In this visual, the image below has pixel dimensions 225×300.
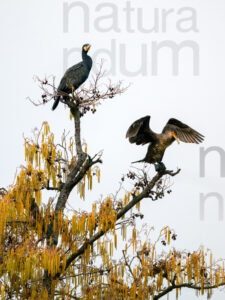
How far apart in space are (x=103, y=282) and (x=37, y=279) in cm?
118

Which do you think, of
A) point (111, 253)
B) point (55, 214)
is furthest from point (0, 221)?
point (111, 253)

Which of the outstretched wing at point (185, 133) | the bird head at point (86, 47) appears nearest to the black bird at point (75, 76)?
the bird head at point (86, 47)

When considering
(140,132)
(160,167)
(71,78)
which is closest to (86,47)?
(71,78)

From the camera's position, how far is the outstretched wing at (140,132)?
30.5 ft

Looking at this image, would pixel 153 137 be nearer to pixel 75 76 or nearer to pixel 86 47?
pixel 75 76

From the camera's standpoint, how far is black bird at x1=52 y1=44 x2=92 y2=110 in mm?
10000

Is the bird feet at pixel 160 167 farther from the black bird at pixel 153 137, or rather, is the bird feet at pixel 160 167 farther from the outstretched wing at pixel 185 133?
the outstretched wing at pixel 185 133

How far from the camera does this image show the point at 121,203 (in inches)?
335

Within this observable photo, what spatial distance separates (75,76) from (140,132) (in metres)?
1.76

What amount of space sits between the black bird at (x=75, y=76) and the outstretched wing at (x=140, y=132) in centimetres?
123

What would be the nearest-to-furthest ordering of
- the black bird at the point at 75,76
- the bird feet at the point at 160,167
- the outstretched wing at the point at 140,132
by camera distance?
the bird feet at the point at 160,167 → the outstretched wing at the point at 140,132 → the black bird at the point at 75,76

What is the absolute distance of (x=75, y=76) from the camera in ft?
33.9

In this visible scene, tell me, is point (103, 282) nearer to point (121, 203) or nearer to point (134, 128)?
point (121, 203)

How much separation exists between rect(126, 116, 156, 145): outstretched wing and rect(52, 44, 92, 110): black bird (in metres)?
1.23
